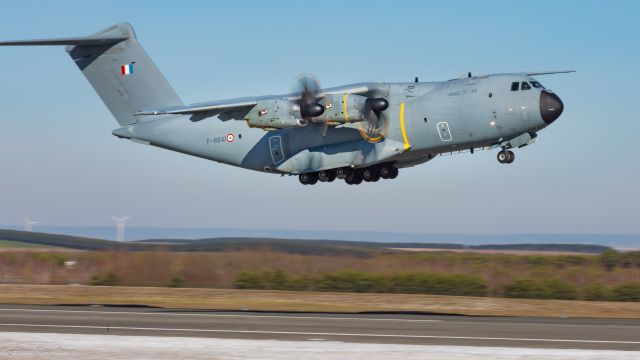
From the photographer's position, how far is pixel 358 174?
2984 cm

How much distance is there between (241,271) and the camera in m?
31.1

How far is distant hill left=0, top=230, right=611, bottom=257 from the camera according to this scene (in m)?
33.8

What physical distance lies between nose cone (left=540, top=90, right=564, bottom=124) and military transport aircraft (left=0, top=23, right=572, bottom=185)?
3 cm

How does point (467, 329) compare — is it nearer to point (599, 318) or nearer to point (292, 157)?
point (599, 318)

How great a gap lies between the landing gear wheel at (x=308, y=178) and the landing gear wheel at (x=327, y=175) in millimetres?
209

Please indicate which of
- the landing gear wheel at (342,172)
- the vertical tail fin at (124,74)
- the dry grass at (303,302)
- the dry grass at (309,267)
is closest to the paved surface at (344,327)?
the dry grass at (303,302)

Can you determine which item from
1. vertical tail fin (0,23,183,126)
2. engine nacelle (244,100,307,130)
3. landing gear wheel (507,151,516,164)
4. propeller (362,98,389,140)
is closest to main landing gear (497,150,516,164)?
landing gear wheel (507,151,516,164)

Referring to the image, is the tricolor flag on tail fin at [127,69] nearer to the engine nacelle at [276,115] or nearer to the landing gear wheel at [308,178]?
the engine nacelle at [276,115]

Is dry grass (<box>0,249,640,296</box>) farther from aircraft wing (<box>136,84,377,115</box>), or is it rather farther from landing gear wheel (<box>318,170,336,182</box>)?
aircraft wing (<box>136,84,377,115</box>)

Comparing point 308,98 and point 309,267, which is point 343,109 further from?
point 309,267

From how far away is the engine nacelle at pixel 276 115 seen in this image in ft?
90.9

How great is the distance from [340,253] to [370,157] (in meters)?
6.17

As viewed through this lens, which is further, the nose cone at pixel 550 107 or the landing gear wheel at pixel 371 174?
the landing gear wheel at pixel 371 174

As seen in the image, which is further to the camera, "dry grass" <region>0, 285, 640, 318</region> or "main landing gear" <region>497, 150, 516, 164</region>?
"main landing gear" <region>497, 150, 516, 164</region>
